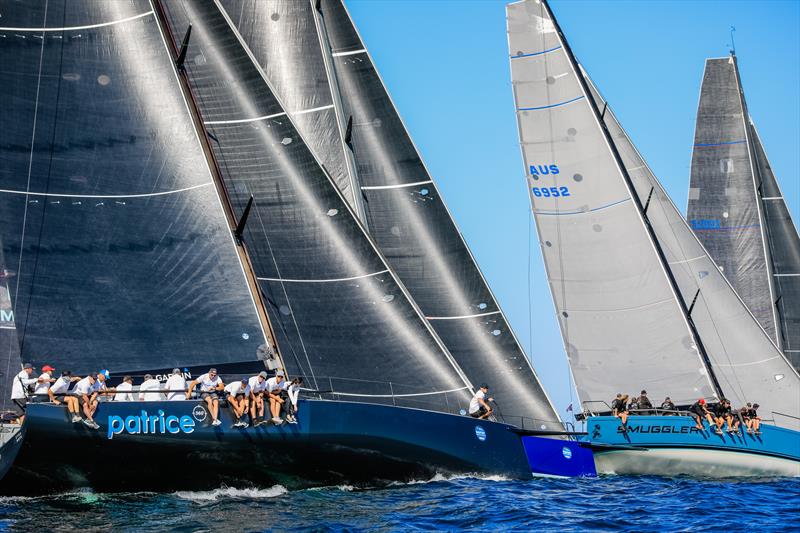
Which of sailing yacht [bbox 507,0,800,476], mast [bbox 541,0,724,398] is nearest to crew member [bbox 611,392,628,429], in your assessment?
Answer: sailing yacht [bbox 507,0,800,476]

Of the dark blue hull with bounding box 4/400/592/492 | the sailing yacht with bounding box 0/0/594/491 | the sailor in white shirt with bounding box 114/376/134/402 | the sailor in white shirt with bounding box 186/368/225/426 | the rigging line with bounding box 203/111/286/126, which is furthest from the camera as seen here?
the rigging line with bounding box 203/111/286/126

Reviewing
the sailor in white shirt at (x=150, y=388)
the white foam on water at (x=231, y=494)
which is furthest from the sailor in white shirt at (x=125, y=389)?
the white foam on water at (x=231, y=494)

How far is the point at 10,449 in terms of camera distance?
20.8 metres

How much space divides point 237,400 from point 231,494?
65.9 inches

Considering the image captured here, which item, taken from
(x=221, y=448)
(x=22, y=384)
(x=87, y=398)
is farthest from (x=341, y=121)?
(x=87, y=398)

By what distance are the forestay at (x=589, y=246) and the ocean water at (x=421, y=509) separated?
262 inches

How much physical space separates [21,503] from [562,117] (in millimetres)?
16925

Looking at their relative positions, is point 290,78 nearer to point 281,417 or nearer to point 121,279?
point 121,279

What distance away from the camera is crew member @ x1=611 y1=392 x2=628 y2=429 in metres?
27.6

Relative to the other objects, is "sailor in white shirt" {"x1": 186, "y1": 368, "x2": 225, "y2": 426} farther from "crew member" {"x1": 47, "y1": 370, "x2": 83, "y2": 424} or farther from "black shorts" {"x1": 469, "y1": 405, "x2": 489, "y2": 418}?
"black shorts" {"x1": 469, "y1": 405, "x2": 489, "y2": 418}

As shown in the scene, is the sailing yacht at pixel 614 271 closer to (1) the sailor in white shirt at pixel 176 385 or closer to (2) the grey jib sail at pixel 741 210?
(2) the grey jib sail at pixel 741 210

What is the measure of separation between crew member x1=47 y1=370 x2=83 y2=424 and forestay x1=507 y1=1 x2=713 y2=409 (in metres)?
14.0

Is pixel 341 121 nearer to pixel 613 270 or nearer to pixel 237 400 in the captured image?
pixel 613 270

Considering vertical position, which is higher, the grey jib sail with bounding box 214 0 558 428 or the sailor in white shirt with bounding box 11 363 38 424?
the grey jib sail with bounding box 214 0 558 428
